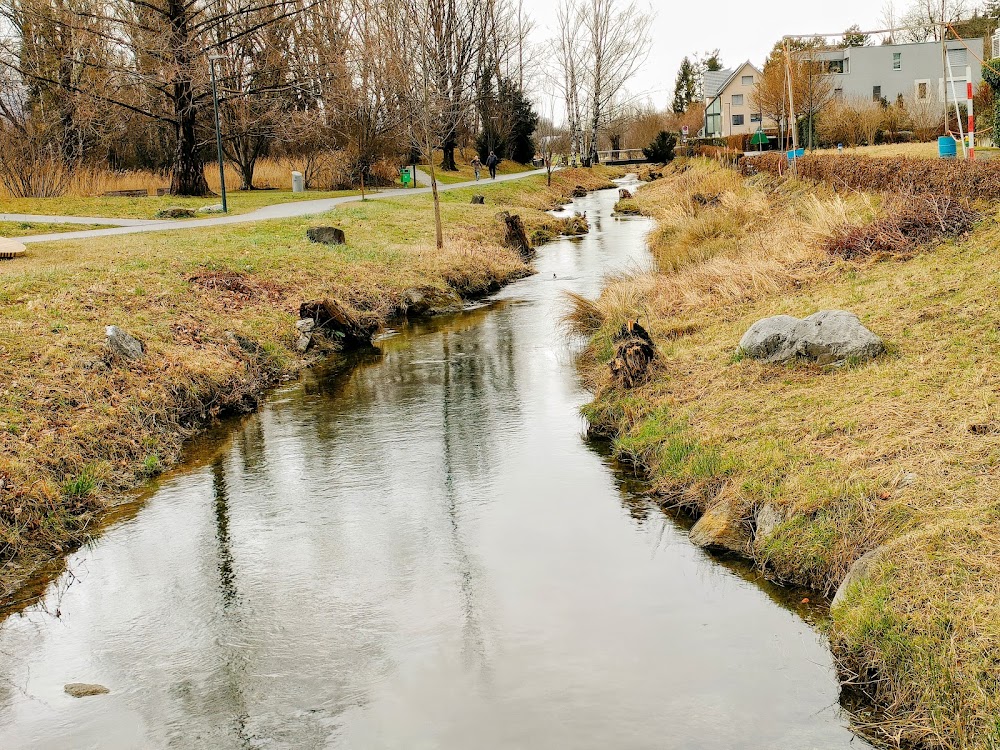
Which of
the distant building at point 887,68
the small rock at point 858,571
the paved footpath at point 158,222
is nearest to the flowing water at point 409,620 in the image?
the small rock at point 858,571

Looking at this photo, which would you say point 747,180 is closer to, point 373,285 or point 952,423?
point 373,285

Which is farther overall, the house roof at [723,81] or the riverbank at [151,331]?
the house roof at [723,81]

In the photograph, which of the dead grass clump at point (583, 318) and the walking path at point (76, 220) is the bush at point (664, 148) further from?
the dead grass clump at point (583, 318)

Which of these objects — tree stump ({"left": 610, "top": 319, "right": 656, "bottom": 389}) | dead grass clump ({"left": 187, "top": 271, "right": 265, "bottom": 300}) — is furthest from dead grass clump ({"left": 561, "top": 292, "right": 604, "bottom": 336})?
dead grass clump ({"left": 187, "top": 271, "right": 265, "bottom": 300})

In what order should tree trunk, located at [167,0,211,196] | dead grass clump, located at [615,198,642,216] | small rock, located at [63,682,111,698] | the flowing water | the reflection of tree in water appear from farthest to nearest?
dead grass clump, located at [615,198,642,216] < tree trunk, located at [167,0,211,196] < small rock, located at [63,682,111,698] < the reflection of tree in water < the flowing water

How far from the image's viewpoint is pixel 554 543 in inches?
315

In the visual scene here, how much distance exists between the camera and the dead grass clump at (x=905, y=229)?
1230 cm

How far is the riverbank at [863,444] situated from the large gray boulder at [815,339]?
0.16 meters

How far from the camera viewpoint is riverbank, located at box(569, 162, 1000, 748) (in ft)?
17.4

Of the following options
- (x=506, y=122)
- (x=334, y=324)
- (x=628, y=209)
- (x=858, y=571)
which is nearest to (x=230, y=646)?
(x=858, y=571)

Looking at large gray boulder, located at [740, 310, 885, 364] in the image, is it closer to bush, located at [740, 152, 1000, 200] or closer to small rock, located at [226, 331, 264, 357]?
bush, located at [740, 152, 1000, 200]

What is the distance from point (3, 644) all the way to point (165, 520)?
7.34 feet

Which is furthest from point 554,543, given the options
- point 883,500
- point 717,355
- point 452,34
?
point 452,34

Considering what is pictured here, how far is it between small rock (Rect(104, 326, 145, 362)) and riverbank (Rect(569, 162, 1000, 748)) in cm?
593
